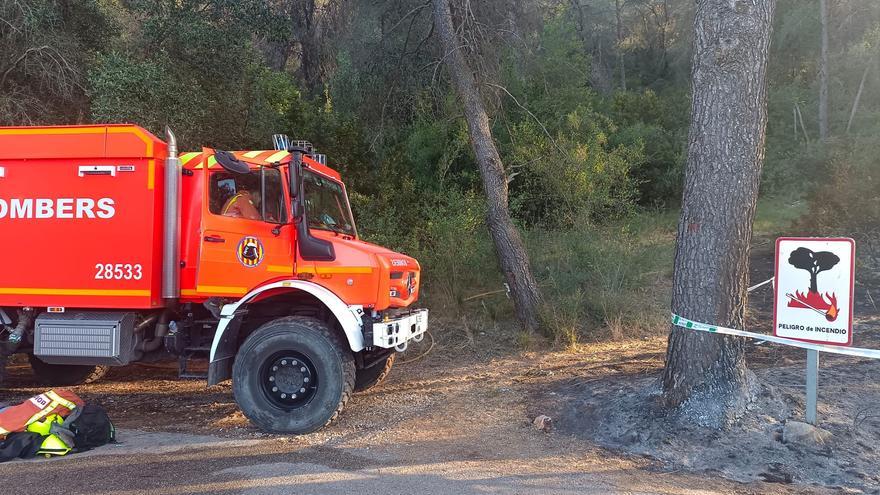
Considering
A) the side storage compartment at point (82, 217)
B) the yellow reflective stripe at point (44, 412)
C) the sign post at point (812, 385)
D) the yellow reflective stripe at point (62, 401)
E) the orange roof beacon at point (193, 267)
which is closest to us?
the sign post at point (812, 385)

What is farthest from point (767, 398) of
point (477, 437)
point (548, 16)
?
point (548, 16)

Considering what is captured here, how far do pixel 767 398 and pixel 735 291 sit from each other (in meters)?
0.93

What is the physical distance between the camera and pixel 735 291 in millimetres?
5328

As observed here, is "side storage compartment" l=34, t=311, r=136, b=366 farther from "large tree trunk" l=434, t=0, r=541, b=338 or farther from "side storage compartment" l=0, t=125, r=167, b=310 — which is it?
"large tree trunk" l=434, t=0, r=541, b=338

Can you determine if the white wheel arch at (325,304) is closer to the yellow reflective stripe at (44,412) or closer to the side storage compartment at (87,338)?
the side storage compartment at (87,338)

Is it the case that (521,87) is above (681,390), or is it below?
above

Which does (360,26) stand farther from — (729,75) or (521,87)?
(729,75)

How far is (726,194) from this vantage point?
17.4ft

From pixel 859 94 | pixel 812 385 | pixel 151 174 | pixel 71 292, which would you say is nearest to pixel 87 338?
pixel 71 292

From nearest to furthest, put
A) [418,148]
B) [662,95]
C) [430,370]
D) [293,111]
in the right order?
[430,370]
[418,148]
[293,111]
[662,95]

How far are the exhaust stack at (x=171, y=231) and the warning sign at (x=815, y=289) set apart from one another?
5.29 m

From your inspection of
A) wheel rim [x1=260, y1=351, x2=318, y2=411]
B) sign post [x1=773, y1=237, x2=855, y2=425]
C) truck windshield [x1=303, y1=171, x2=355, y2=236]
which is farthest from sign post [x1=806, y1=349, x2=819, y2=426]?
truck windshield [x1=303, y1=171, x2=355, y2=236]

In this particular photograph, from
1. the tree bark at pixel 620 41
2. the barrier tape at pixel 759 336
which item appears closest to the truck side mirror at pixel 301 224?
the barrier tape at pixel 759 336

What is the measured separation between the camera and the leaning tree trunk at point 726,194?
528cm
